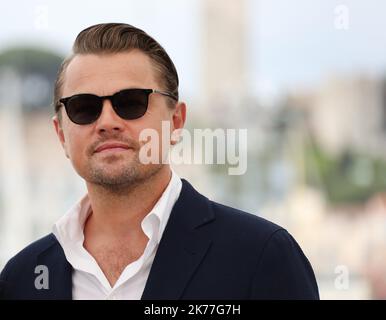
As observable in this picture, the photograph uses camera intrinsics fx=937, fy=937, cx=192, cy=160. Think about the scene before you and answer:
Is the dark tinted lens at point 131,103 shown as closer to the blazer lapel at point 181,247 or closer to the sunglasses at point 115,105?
the sunglasses at point 115,105

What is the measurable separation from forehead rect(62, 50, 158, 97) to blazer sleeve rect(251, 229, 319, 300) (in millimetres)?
602

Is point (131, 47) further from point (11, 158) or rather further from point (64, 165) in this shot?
point (11, 158)

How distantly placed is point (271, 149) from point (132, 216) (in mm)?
47757

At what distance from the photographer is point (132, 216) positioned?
264cm

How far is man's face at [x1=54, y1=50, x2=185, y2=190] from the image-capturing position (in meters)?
2.50

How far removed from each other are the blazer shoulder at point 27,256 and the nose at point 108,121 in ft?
1.23

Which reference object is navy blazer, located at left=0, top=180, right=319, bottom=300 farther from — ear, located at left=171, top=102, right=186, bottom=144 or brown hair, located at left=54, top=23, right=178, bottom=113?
brown hair, located at left=54, top=23, right=178, bottom=113

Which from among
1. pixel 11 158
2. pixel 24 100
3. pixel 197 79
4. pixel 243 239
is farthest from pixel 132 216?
pixel 197 79

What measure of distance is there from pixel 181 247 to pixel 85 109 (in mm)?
475

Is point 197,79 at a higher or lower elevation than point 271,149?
higher

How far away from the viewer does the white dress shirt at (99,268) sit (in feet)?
8.14

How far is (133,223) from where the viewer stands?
2.63 metres

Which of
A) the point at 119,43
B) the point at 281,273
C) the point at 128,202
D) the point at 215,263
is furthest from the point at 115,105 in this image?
the point at 281,273
